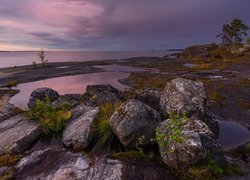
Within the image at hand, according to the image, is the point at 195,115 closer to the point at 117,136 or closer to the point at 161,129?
the point at 161,129

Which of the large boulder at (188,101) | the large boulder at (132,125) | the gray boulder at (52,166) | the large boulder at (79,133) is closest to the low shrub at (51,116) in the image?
the large boulder at (79,133)

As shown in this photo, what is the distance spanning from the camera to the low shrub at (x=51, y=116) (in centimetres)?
1152

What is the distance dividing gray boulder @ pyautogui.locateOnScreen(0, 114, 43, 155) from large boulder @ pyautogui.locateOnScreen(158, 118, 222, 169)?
6.83 m

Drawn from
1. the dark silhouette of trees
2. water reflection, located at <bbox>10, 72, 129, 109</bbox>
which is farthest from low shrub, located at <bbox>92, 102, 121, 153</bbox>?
the dark silhouette of trees

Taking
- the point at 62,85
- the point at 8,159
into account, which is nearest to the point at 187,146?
the point at 8,159

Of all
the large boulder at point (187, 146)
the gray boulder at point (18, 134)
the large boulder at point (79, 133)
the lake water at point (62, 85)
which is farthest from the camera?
the lake water at point (62, 85)

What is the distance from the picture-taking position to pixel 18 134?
1113 cm

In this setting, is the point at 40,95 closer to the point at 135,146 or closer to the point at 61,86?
the point at 135,146

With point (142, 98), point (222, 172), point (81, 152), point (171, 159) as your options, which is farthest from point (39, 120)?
point (222, 172)

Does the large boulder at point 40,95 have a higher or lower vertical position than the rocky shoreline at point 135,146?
higher

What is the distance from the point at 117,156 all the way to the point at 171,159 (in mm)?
2301

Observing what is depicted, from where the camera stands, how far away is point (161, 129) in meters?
9.41

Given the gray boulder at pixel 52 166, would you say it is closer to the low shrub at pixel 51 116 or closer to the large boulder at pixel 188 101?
the low shrub at pixel 51 116

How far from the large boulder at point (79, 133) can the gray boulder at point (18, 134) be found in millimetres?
1744
